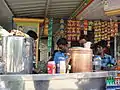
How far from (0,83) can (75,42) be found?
5.63m

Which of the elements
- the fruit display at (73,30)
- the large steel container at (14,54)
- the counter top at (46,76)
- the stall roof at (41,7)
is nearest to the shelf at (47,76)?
the counter top at (46,76)

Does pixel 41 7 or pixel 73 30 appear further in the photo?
pixel 73 30

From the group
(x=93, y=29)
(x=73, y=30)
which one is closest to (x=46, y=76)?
(x=73, y=30)

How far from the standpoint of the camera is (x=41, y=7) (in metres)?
7.04

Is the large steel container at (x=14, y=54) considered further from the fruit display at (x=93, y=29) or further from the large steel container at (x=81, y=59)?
the fruit display at (x=93, y=29)

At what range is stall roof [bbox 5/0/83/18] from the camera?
6358 mm

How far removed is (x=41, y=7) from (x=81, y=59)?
4.92 meters

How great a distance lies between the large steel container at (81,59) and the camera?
89.7 inches

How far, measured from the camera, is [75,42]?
24.6ft

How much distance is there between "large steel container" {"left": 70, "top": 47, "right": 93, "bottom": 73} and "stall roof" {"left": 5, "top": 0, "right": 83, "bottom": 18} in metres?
3.93

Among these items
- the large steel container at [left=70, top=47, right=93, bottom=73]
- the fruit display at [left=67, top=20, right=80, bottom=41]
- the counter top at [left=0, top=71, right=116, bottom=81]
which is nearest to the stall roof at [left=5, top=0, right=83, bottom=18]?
the fruit display at [left=67, top=20, right=80, bottom=41]

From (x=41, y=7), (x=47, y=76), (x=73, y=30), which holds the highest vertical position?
(x=41, y=7)

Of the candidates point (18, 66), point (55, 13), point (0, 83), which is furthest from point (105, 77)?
point (55, 13)

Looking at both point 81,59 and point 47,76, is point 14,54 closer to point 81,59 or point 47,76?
point 47,76
